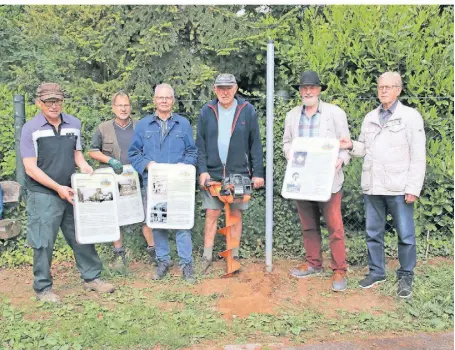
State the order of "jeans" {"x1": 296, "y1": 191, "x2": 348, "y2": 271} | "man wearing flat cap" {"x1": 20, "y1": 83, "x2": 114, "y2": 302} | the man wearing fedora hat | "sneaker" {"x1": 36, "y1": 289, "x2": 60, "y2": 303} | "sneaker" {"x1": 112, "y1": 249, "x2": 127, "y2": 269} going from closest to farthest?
"man wearing flat cap" {"x1": 20, "y1": 83, "x2": 114, "y2": 302}, "sneaker" {"x1": 36, "y1": 289, "x2": 60, "y2": 303}, the man wearing fedora hat, "jeans" {"x1": 296, "y1": 191, "x2": 348, "y2": 271}, "sneaker" {"x1": 112, "y1": 249, "x2": 127, "y2": 269}

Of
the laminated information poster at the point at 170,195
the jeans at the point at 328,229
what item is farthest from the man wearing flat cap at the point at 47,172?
the jeans at the point at 328,229

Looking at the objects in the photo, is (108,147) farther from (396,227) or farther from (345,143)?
(396,227)

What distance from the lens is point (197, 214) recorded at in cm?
596

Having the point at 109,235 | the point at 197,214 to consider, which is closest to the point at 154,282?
the point at 109,235

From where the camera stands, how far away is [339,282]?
16.2ft

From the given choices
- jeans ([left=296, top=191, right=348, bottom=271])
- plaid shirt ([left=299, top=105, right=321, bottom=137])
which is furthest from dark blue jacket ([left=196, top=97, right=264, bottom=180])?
jeans ([left=296, top=191, right=348, bottom=271])

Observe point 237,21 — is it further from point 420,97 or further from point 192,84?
point 420,97

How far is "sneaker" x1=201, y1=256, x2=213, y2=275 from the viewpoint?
17.7 feet

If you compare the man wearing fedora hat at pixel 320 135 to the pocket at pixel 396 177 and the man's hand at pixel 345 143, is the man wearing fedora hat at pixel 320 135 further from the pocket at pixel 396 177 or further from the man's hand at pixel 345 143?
the pocket at pixel 396 177

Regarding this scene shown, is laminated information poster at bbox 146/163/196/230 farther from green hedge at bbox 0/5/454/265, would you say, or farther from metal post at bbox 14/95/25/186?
metal post at bbox 14/95/25/186

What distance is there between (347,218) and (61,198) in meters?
3.35

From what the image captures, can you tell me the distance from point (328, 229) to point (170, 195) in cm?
161

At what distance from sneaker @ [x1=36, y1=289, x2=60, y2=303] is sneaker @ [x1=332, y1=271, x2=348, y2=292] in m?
2.63

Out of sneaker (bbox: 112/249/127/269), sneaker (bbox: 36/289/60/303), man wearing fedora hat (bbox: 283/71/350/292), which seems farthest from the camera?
sneaker (bbox: 112/249/127/269)
